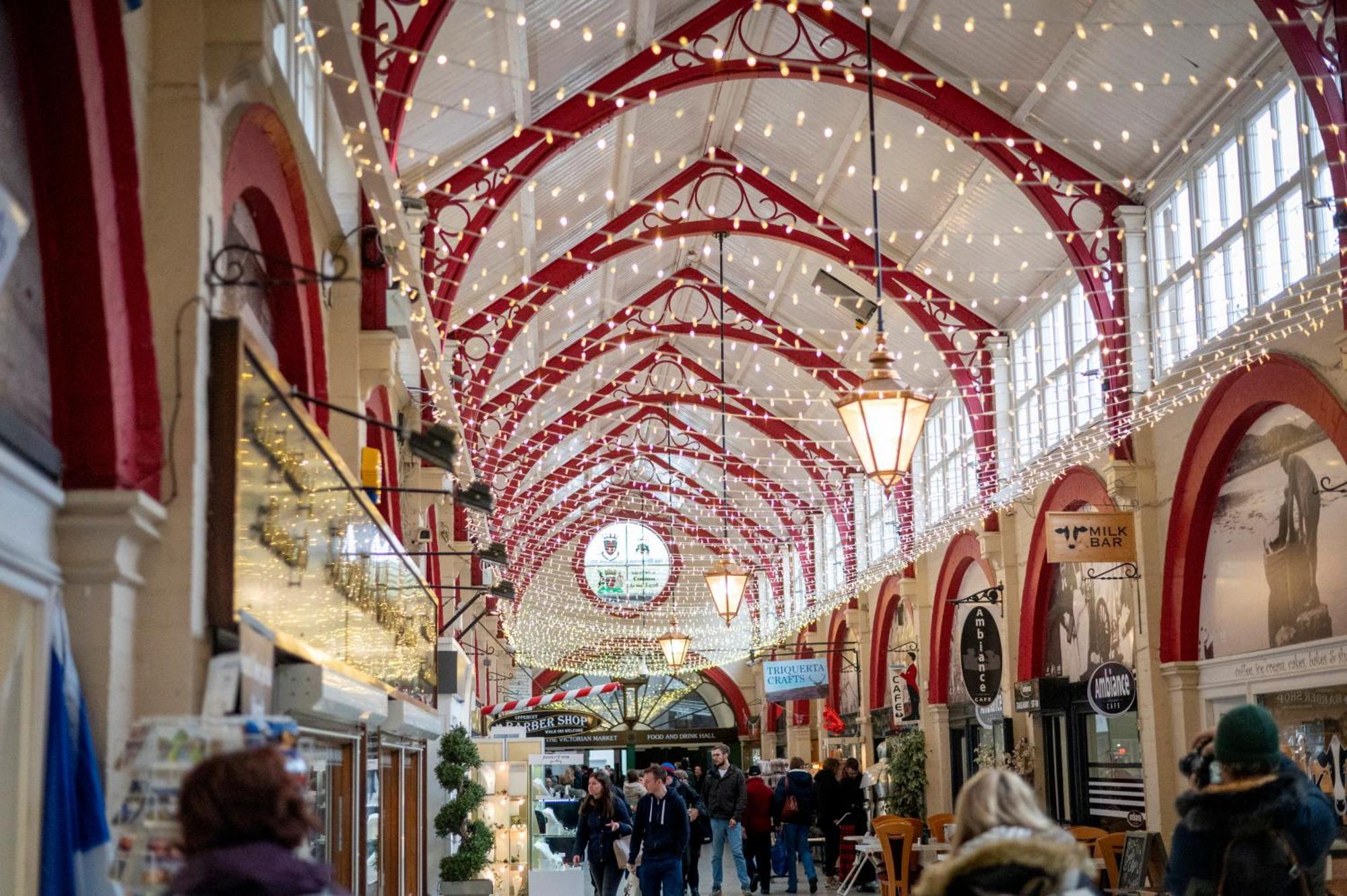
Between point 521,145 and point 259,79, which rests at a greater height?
point 521,145

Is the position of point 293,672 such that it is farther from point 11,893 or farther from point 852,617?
point 852,617

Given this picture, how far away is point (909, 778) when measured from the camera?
66.6 ft

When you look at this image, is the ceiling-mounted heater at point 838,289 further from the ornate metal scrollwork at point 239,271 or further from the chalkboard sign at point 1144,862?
the ornate metal scrollwork at point 239,271

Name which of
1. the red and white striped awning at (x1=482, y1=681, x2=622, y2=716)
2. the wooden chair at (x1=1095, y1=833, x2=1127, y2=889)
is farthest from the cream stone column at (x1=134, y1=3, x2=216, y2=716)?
the red and white striped awning at (x1=482, y1=681, x2=622, y2=716)

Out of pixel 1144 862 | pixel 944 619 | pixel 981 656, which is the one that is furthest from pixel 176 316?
pixel 944 619

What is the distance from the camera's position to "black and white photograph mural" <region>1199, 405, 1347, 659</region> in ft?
34.1

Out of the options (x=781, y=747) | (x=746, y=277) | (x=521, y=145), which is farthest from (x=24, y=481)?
(x=781, y=747)

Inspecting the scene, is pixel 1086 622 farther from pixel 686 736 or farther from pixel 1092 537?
pixel 686 736

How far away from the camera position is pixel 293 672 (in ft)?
18.9

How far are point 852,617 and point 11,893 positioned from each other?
22.2 m

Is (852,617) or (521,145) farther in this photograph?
(852,617)

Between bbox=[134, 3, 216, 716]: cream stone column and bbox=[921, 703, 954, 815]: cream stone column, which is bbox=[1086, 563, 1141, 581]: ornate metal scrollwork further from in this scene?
bbox=[134, 3, 216, 716]: cream stone column

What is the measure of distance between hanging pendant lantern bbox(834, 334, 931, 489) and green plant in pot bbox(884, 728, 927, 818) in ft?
42.8

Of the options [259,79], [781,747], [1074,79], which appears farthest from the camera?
[781,747]
